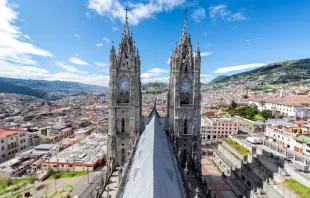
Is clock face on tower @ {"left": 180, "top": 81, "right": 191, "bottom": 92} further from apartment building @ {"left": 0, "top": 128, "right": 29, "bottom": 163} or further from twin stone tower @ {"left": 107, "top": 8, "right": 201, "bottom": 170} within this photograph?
apartment building @ {"left": 0, "top": 128, "right": 29, "bottom": 163}

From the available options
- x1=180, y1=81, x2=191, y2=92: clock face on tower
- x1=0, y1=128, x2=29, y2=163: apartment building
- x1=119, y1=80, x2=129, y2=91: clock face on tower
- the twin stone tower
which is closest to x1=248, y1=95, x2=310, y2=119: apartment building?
the twin stone tower

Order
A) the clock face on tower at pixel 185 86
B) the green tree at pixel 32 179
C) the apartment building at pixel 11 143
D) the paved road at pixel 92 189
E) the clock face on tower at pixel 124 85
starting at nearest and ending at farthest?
the clock face on tower at pixel 124 85 < the clock face on tower at pixel 185 86 < the paved road at pixel 92 189 < the green tree at pixel 32 179 < the apartment building at pixel 11 143

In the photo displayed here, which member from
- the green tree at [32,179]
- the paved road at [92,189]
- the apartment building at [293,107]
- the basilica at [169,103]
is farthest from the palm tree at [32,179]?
the apartment building at [293,107]

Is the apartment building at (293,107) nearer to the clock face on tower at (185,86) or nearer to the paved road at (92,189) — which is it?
the clock face on tower at (185,86)

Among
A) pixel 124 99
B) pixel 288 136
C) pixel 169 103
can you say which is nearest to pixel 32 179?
pixel 124 99

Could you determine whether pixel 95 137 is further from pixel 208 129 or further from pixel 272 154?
pixel 272 154

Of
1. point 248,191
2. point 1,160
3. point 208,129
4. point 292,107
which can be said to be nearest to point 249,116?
point 292,107
